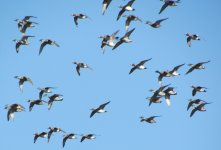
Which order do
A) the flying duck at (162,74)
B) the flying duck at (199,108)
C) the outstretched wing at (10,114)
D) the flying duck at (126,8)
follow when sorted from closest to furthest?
the flying duck at (126,8)
the flying duck at (162,74)
the outstretched wing at (10,114)
the flying duck at (199,108)

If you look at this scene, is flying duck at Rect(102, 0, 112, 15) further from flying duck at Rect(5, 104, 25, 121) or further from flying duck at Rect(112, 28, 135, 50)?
flying duck at Rect(5, 104, 25, 121)

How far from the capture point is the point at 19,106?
252ft

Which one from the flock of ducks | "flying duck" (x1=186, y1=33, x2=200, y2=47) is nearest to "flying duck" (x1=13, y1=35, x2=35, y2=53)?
the flock of ducks

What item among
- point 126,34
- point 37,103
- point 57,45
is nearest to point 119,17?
point 126,34

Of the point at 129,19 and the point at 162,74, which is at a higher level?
the point at 129,19

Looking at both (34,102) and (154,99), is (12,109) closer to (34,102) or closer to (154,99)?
(34,102)

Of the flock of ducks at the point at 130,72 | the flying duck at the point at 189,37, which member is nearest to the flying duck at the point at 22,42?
the flock of ducks at the point at 130,72

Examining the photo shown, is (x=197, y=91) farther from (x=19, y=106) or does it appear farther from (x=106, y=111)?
(x=19, y=106)

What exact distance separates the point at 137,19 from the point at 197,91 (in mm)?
9263

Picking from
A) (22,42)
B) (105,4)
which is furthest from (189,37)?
(22,42)

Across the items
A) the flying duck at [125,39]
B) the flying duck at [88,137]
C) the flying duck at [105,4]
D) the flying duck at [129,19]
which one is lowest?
the flying duck at [88,137]

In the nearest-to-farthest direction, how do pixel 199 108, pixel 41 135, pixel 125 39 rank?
pixel 125 39 < pixel 199 108 < pixel 41 135

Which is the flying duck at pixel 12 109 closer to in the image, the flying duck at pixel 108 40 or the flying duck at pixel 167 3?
the flying duck at pixel 108 40

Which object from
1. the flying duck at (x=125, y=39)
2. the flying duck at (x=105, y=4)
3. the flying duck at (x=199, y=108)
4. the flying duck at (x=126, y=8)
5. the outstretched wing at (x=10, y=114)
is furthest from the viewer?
the flying duck at (x=199, y=108)
